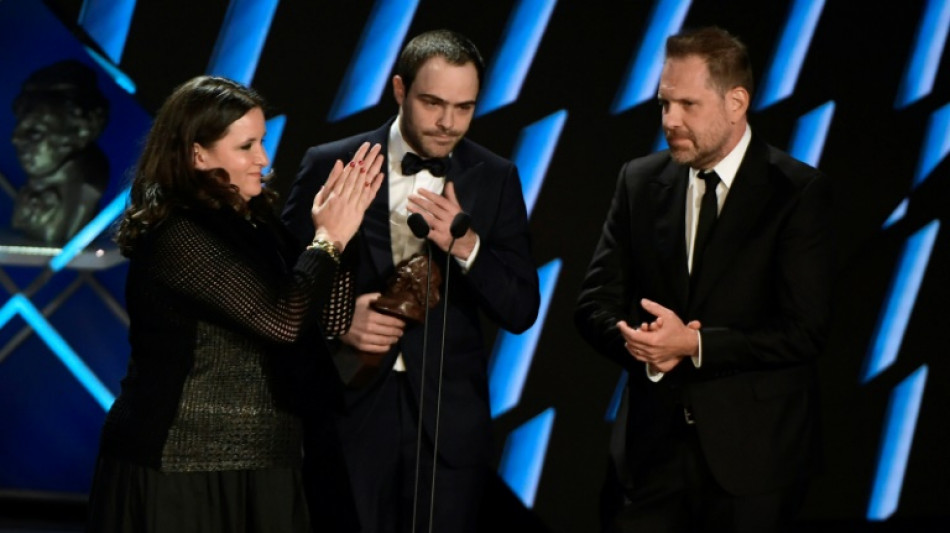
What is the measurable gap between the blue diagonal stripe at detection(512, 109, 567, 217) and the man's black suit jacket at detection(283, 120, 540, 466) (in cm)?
99

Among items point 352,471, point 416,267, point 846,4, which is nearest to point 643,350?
point 416,267

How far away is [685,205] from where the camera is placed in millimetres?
2771

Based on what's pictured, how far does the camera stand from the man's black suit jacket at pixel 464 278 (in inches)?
113

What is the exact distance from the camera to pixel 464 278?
286 centimetres

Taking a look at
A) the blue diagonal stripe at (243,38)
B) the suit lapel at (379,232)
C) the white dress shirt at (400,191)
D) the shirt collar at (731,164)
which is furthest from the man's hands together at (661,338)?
the blue diagonal stripe at (243,38)

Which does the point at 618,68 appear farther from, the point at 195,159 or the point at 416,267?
the point at 195,159

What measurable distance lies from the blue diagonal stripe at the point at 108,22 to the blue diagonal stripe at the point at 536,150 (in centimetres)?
123

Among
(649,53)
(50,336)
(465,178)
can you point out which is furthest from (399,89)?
(50,336)

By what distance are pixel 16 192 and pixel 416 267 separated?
2666 mm

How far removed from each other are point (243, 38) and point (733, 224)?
1.84 meters

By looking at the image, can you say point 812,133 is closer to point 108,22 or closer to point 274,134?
point 274,134

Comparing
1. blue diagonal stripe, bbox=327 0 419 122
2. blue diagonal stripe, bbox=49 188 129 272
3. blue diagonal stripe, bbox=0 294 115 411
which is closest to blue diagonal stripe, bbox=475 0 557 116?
blue diagonal stripe, bbox=327 0 419 122

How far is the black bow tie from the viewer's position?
115 inches

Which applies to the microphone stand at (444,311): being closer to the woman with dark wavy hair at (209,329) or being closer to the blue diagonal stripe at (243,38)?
the woman with dark wavy hair at (209,329)
